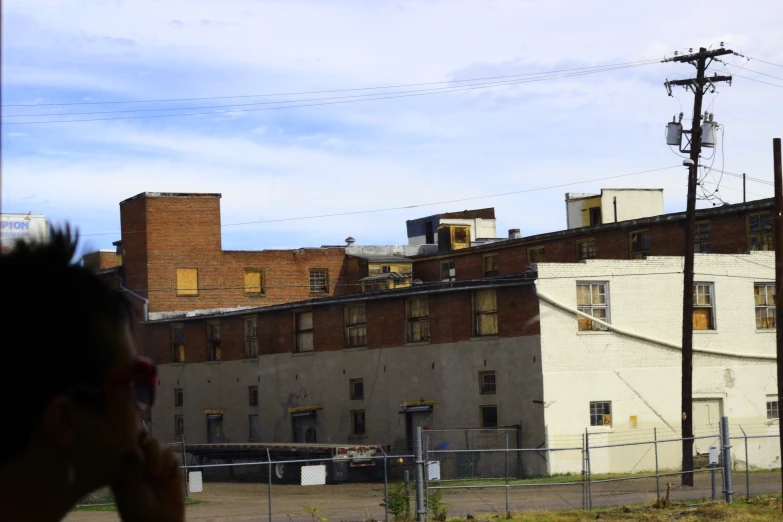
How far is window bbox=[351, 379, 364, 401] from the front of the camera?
46281 millimetres

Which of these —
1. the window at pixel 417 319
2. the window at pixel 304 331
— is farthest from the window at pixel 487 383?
the window at pixel 304 331

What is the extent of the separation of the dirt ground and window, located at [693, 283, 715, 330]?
244 inches

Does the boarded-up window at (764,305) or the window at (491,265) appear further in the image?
the window at (491,265)

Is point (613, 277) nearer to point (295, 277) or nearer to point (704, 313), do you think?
point (704, 313)

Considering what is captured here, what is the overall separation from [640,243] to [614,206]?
13.8m

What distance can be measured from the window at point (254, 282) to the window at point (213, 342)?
14.5m

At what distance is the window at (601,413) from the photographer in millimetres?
40125

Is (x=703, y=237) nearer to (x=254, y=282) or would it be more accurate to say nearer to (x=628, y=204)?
(x=628, y=204)

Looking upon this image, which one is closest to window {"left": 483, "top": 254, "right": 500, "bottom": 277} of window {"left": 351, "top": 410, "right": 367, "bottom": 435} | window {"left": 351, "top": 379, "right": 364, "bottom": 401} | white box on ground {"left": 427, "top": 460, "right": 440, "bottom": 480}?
window {"left": 351, "top": 379, "right": 364, "bottom": 401}

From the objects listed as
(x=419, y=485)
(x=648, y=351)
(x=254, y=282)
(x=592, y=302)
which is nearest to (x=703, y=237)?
(x=648, y=351)

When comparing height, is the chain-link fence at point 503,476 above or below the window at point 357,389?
below

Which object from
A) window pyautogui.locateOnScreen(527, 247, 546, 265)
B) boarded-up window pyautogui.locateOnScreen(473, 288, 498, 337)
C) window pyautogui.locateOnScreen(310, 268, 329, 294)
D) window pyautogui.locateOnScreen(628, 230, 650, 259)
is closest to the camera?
boarded-up window pyautogui.locateOnScreen(473, 288, 498, 337)

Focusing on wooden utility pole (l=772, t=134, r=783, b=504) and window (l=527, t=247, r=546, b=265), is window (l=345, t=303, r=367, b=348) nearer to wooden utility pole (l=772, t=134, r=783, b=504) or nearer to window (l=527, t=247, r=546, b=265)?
window (l=527, t=247, r=546, b=265)

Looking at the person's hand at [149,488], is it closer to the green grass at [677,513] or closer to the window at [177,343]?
the green grass at [677,513]
